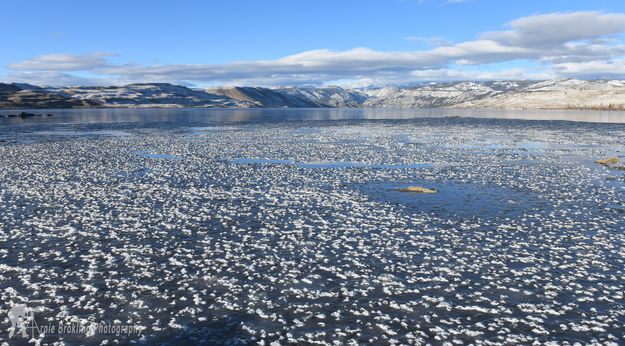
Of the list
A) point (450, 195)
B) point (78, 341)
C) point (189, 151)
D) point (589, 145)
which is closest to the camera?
point (78, 341)

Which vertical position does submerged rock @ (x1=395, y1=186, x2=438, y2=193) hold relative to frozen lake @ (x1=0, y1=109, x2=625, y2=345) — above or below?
above

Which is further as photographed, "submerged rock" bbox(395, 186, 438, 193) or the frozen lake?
"submerged rock" bbox(395, 186, 438, 193)

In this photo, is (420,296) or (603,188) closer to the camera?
(420,296)

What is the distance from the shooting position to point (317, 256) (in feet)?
51.9

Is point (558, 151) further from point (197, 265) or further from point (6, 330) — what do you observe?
Result: point (6, 330)

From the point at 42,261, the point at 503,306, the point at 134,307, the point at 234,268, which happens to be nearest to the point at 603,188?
the point at 503,306

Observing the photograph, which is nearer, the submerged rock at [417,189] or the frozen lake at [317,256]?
the frozen lake at [317,256]

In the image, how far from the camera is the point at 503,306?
12.1 metres

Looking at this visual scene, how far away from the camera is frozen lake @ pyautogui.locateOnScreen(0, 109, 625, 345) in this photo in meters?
11.2

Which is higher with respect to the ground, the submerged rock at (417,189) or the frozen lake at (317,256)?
the submerged rock at (417,189)

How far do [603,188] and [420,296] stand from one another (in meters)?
21.2

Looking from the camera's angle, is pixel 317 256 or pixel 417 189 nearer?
pixel 317 256

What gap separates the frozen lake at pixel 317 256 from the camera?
1124 cm

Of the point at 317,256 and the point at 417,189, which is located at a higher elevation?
the point at 417,189
